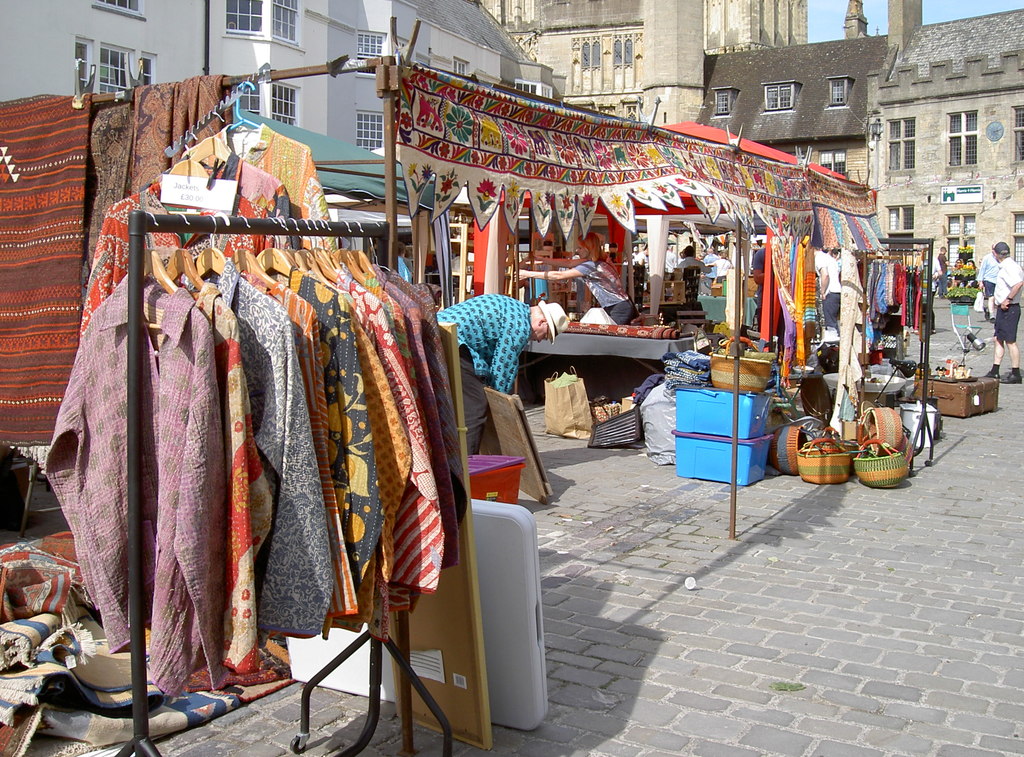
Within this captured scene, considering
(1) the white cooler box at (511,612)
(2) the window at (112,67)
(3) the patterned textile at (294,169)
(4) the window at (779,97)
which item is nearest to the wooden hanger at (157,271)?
(3) the patterned textile at (294,169)

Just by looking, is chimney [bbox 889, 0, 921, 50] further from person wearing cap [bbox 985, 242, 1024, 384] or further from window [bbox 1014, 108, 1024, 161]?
person wearing cap [bbox 985, 242, 1024, 384]

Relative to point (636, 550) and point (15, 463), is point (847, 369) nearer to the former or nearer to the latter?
point (636, 550)

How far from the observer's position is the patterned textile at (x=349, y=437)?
8.88ft

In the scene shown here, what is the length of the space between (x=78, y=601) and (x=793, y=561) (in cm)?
391

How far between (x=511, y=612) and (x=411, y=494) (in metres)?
0.91

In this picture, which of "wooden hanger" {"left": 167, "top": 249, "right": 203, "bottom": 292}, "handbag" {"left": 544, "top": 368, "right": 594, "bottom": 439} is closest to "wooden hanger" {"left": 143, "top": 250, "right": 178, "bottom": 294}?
"wooden hanger" {"left": 167, "top": 249, "right": 203, "bottom": 292}

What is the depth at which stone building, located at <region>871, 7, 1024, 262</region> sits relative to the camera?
40.2m

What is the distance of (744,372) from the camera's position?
7.72 meters

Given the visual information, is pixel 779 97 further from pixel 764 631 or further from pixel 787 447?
pixel 764 631

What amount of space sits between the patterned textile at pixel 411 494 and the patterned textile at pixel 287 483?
1.01 ft

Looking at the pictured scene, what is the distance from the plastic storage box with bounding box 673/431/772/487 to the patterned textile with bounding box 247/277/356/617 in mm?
5637

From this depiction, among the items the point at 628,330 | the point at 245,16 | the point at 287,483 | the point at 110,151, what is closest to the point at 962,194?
the point at 245,16

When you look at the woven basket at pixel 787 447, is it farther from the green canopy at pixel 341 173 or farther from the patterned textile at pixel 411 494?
the patterned textile at pixel 411 494

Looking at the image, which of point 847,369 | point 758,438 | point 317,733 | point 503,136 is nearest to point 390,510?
point 317,733
